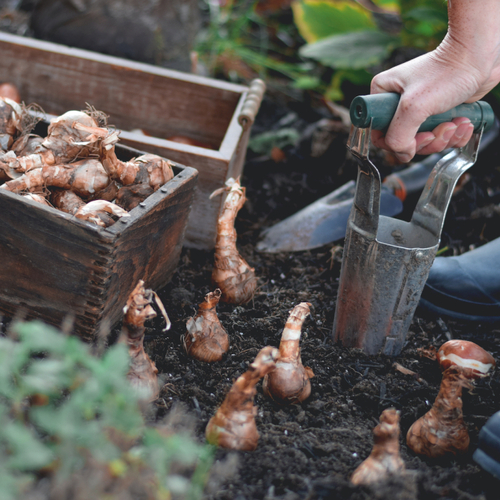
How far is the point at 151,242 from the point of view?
1.39 meters

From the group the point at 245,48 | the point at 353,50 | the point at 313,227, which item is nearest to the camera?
the point at 313,227

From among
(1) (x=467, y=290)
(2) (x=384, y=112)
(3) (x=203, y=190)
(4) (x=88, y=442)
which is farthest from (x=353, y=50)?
(4) (x=88, y=442)

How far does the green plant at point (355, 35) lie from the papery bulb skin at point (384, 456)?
266cm

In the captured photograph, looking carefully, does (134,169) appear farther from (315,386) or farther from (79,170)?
(315,386)

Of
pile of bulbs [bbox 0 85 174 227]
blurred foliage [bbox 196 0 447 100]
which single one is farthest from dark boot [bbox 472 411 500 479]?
blurred foliage [bbox 196 0 447 100]

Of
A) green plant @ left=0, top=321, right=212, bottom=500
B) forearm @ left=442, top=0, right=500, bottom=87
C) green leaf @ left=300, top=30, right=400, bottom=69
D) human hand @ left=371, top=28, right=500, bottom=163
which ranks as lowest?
green plant @ left=0, top=321, right=212, bottom=500

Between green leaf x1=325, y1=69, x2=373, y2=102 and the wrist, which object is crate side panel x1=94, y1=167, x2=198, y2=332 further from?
green leaf x1=325, y1=69, x2=373, y2=102

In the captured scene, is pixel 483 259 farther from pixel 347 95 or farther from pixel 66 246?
pixel 347 95

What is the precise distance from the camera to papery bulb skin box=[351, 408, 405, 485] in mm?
934

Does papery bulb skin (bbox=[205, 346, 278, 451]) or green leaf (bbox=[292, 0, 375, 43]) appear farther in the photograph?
green leaf (bbox=[292, 0, 375, 43])

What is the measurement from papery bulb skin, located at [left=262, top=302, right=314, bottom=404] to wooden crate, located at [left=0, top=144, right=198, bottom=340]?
0.47 metres

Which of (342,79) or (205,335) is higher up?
(342,79)

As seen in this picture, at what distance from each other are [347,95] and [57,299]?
302 cm

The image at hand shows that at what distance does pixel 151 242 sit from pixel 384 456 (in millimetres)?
833
